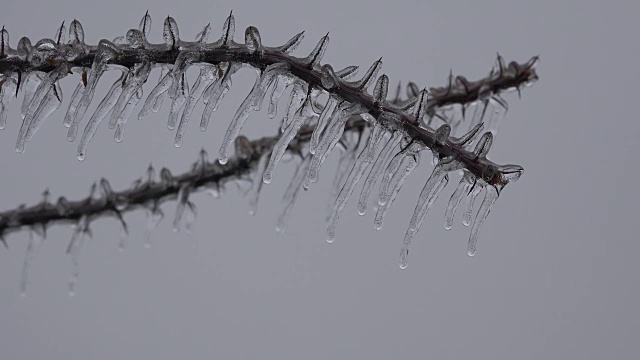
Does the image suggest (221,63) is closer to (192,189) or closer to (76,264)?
(192,189)

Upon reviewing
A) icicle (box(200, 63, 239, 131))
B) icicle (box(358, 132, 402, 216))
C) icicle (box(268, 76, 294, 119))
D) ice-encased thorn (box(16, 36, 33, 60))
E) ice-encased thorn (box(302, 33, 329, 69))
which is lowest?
icicle (box(358, 132, 402, 216))

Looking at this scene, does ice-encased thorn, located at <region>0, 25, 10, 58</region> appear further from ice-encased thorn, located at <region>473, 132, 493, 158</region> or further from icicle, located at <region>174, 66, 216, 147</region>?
ice-encased thorn, located at <region>473, 132, 493, 158</region>

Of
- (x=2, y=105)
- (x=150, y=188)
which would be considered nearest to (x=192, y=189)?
(x=150, y=188)

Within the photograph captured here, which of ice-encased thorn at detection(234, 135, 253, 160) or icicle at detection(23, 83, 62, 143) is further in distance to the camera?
ice-encased thorn at detection(234, 135, 253, 160)

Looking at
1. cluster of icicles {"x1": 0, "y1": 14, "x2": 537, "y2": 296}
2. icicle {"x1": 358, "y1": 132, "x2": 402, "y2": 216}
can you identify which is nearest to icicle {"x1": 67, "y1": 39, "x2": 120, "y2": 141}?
cluster of icicles {"x1": 0, "y1": 14, "x2": 537, "y2": 296}

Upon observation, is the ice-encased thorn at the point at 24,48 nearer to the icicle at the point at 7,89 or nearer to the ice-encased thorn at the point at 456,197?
the icicle at the point at 7,89

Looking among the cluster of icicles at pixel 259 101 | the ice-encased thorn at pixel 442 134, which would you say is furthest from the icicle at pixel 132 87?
the ice-encased thorn at pixel 442 134

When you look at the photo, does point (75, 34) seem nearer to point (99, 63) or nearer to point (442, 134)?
point (99, 63)
